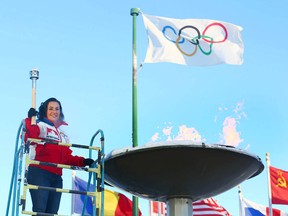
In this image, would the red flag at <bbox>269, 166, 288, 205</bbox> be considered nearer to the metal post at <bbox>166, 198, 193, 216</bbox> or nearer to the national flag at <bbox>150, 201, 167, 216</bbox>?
the national flag at <bbox>150, 201, 167, 216</bbox>

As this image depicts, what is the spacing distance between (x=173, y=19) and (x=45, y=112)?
5646 millimetres

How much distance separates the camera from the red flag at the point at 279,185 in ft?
65.7

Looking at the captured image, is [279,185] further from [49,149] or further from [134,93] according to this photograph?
[49,149]

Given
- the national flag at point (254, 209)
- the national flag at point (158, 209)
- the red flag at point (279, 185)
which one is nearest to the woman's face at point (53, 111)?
the national flag at point (158, 209)

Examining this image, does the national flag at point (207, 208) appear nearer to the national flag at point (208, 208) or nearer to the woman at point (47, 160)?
the national flag at point (208, 208)

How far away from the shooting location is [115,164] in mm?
9422

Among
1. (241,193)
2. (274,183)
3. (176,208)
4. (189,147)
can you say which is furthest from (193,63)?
(241,193)

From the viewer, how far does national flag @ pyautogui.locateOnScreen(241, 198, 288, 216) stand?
21.9 m

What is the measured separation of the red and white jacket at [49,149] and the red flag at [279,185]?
38.1 feet

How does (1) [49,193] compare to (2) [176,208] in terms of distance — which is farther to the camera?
(2) [176,208]

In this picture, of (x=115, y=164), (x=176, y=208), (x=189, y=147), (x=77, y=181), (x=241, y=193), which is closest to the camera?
(x=189, y=147)

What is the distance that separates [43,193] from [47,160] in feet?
1.54

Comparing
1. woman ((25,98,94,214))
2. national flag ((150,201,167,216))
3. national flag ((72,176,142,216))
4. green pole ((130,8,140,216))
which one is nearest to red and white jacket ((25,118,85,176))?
woman ((25,98,94,214))

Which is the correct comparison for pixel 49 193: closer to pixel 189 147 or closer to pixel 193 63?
pixel 189 147
